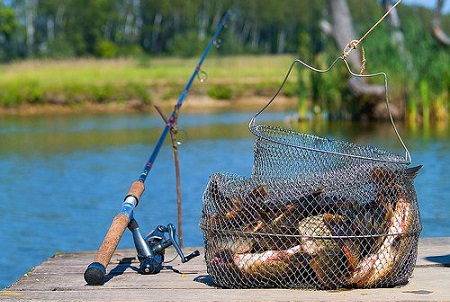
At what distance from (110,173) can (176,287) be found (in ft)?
38.2

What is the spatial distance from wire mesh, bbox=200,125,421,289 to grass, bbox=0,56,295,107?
3366 centimetres

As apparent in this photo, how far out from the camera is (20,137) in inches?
1006

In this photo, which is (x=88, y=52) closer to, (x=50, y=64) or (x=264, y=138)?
(x=50, y=64)

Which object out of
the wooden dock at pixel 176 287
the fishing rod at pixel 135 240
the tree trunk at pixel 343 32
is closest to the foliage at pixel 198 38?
the tree trunk at pixel 343 32

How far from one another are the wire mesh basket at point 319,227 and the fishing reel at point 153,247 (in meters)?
0.65

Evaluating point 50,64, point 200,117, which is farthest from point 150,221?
point 50,64

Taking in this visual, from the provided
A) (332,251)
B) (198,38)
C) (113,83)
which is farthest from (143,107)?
(198,38)

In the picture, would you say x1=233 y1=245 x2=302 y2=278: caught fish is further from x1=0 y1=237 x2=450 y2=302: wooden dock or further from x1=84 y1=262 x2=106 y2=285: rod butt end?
x1=84 y1=262 x2=106 y2=285: rod butt end

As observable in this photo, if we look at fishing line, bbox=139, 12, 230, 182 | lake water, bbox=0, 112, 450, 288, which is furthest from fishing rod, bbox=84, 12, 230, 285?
lake water, bbox=0, 112, 450, 288

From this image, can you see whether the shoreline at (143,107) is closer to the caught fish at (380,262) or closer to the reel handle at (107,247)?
the reel handle at (107,247)

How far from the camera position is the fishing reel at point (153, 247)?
641 cm

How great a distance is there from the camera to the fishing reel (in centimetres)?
641

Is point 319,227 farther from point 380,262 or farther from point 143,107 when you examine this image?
point 143,107

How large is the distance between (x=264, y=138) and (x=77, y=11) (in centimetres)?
7715
